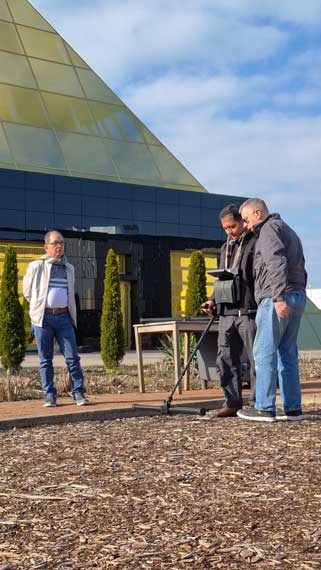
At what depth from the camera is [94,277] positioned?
32.2 metres

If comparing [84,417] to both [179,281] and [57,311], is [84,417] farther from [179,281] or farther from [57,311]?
[179,281]

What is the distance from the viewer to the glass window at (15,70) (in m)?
32.0

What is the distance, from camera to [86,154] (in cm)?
3253

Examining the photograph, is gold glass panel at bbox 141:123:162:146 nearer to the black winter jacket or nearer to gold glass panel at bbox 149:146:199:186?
gold glass panel at bbox 149:146:199:186

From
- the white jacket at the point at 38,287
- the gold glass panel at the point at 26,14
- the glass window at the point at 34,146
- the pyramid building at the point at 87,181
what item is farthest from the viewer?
the gold glass panel at the point at 26,14

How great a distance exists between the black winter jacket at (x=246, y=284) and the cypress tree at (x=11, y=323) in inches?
399

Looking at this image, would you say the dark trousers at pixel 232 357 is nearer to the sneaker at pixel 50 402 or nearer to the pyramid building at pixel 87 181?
the sneaker at pixel 50 402

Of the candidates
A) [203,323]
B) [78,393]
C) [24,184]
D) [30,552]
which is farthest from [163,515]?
[24,184]

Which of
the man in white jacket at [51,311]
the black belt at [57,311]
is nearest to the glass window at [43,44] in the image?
the man in white jacket at [51,311]

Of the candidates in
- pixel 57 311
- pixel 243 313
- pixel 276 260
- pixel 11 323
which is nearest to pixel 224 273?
pixel 243 313

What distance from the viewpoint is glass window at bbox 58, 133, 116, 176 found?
105 feet

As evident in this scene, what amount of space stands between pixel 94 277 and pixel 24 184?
14.4 ft

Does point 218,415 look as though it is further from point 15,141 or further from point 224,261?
point 15,141

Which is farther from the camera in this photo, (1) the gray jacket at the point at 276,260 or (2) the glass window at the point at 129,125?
(2) the glass window at the point at 129,125
